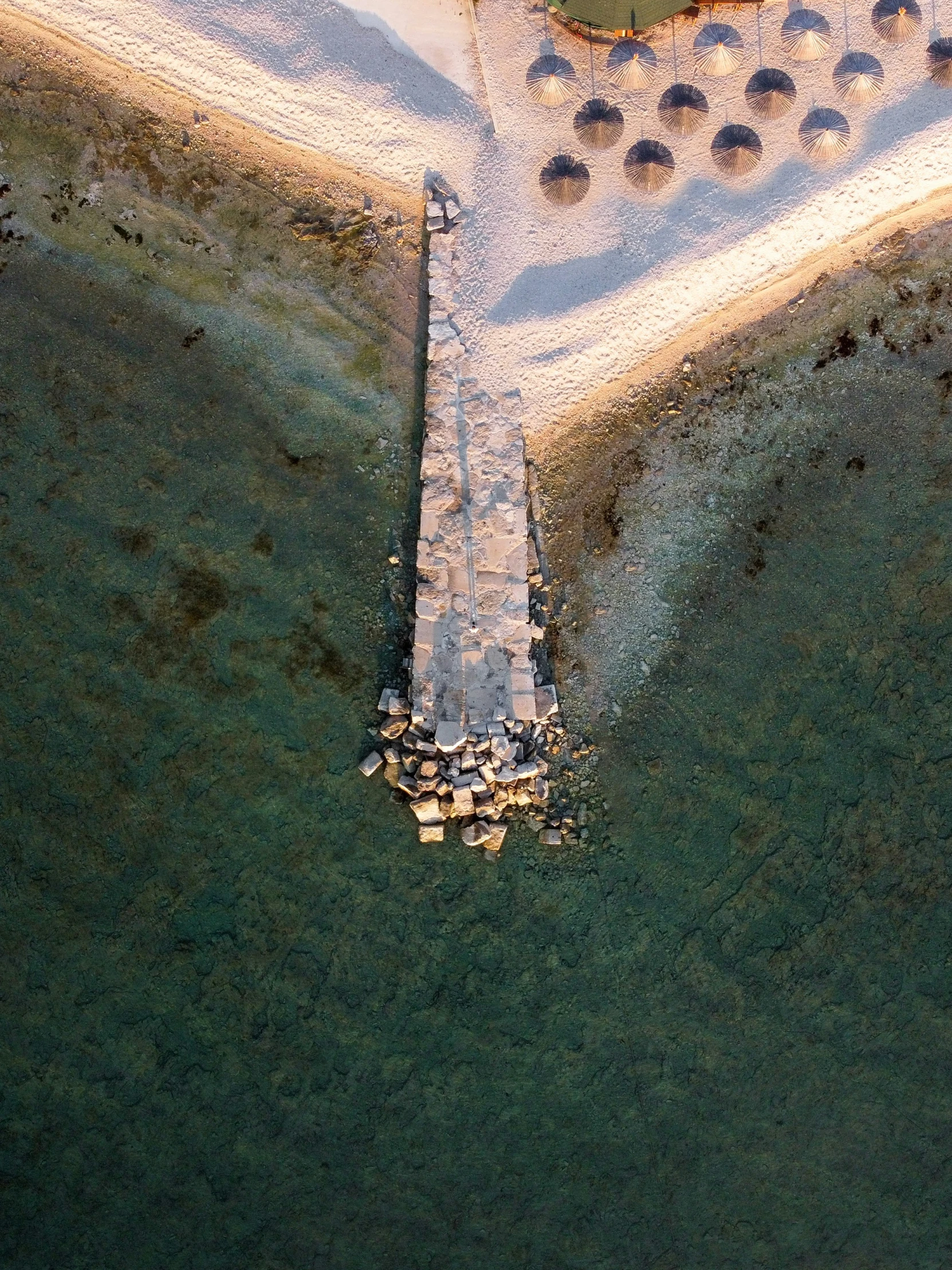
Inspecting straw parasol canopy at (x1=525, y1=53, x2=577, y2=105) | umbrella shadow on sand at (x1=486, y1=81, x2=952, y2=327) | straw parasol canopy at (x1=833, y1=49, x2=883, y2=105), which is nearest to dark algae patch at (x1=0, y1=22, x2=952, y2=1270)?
umbrella shadow on sand at (x1=486, y1=81, x2=952, y2=327)

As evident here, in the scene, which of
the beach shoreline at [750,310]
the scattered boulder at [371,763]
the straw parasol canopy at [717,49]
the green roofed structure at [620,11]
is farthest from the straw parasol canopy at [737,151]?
the scattered boulder at [371,763]

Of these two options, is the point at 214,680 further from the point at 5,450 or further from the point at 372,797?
the point at 5,450

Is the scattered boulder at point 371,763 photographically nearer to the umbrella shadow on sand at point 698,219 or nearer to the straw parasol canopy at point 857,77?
the umbrella shadow on sand at point 698,219

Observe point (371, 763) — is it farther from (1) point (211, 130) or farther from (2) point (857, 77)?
(2) point (857, 77)

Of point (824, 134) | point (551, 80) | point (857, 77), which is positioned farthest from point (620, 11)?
point (857, 77)

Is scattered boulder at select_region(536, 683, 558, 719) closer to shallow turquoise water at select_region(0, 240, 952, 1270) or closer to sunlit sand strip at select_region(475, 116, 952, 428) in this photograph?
shallow turquoise water at select_region(0, 240, 952, 1270)
